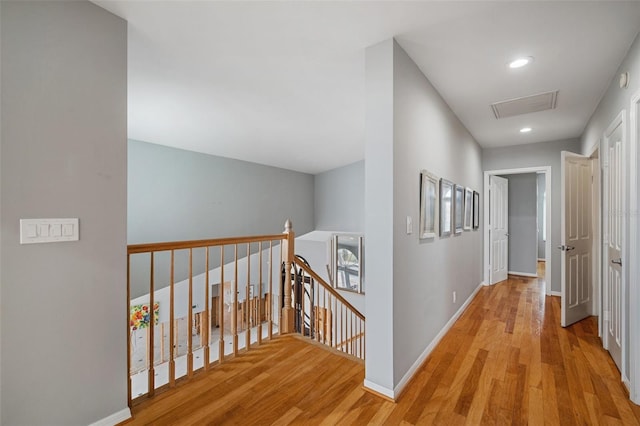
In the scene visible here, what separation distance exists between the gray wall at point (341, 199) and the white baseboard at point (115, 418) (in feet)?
15.6

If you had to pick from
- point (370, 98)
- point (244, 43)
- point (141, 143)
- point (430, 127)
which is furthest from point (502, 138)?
point (141, 143)

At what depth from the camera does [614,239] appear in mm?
2359

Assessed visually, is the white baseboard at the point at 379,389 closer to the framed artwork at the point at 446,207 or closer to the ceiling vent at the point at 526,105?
the framed artwork at the point at 446,207

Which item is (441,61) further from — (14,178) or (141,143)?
(141,143)

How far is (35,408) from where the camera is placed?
134cm

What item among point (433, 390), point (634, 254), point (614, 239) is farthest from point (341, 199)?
point (634, 254)

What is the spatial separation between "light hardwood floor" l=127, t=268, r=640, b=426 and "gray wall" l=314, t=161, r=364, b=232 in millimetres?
3440

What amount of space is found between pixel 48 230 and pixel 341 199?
202 inches

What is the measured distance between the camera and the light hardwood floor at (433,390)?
1707 millimetres

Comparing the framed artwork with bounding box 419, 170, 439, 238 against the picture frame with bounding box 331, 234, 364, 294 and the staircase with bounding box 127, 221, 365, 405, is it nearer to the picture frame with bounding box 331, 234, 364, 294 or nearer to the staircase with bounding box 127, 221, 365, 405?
the staircase with bounding box 127, 221, 365, 405

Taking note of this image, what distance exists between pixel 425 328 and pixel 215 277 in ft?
13.9

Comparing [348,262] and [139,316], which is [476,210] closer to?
[348,262]

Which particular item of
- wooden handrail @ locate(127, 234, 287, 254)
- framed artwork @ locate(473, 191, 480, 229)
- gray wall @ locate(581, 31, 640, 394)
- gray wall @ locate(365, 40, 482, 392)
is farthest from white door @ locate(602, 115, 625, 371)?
wooden handrail @ locate(127, 234, 287, 254)

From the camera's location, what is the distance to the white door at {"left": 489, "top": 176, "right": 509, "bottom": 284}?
195 inches
